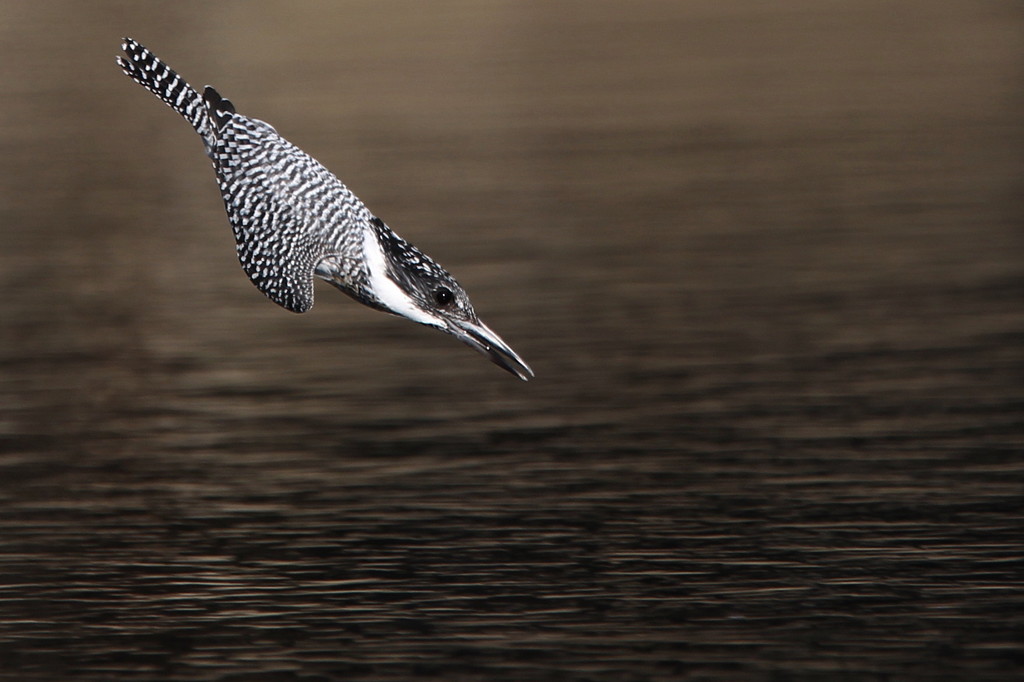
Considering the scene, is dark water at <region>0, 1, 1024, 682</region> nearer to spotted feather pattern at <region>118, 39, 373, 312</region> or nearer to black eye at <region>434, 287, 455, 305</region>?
black eye at <region>434, 287, 455, 305</region>

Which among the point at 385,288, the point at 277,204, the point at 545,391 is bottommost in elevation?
the point at 385,288

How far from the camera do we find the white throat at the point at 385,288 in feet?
32.6

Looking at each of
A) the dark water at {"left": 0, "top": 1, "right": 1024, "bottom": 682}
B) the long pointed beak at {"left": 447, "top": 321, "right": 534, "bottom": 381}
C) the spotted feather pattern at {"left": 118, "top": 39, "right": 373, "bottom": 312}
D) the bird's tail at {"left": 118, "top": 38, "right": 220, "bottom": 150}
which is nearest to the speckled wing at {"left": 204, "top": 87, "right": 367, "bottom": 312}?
the spotted feather pattern at {"left": 118, "top": 39, "right": 373, "bottom": 312}

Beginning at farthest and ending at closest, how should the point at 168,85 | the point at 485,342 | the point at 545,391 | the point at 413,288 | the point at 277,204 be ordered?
the point at 545,391 < the point at 485,342 < the point at 168,85 < the point at 413,288 < the point at 277,204

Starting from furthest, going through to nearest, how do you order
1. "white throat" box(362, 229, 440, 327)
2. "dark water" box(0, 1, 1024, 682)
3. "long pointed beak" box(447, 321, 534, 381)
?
"dark water" box(0, 1, 1024, 682) < "long pointed beak" box(447, 321, 534, 381) < "white throat" box(362, 229, 440, 327)

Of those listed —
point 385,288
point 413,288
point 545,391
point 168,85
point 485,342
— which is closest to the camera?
point 385,288

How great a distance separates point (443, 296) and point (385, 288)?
1.00ft

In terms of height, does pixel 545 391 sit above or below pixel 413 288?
above

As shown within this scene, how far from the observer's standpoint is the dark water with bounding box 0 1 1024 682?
15.1m

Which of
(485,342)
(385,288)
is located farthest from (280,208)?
(485,342)

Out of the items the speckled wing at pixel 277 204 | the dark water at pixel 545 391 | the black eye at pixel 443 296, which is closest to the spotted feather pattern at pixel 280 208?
the speckled wing at pixel 277 204

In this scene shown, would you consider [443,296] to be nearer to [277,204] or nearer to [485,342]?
[485,342]

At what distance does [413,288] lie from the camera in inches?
400

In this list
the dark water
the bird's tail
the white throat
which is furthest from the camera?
the dark water
